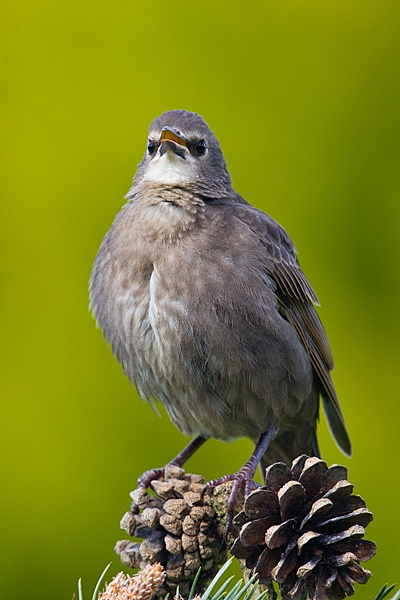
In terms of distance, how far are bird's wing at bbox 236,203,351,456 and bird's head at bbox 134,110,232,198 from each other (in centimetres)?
16

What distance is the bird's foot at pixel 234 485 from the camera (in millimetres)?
2490

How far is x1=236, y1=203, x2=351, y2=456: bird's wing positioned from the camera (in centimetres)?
352

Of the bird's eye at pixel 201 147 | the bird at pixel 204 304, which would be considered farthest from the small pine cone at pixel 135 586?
the bird's eye at pixel 201 147

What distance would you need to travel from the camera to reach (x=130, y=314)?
3.30 meters

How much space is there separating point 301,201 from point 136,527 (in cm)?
221

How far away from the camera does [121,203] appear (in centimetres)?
434

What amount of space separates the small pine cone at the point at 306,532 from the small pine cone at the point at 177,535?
12.9 inches

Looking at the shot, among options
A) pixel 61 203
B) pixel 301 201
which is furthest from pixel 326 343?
pixel 61 203

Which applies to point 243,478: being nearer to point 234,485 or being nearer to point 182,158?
point 234,485

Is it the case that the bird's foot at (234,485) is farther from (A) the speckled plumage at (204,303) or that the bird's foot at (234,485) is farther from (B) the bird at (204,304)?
(A) the speckled plumage at (204,303)

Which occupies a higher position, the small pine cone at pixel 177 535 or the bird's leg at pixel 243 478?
the bird's leg at pixel 243 478

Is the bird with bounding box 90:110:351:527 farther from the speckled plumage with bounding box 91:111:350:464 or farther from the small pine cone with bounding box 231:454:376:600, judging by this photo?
the small pine cone with bounding box 231:454:376:600

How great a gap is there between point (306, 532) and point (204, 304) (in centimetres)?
125

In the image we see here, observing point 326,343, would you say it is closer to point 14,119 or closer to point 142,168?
point 142,168
